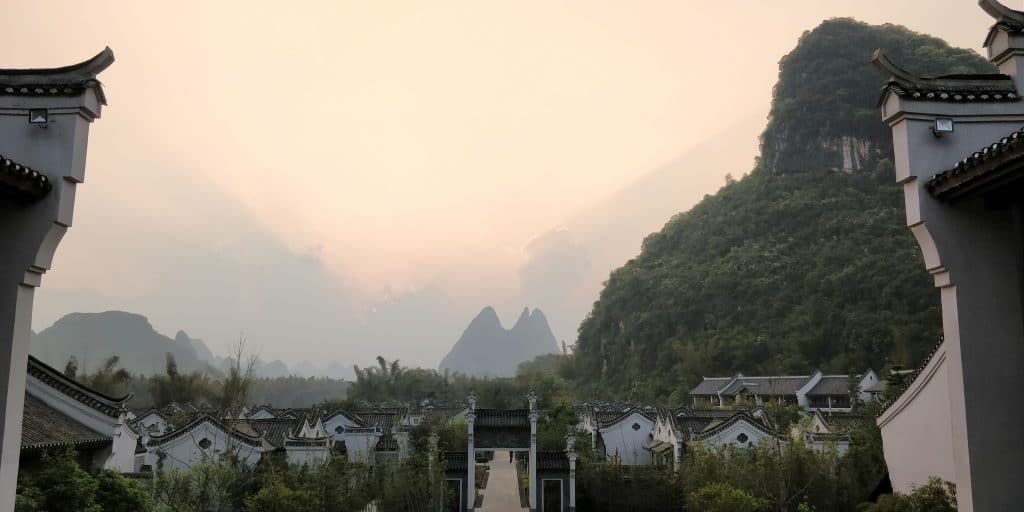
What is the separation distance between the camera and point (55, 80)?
517 centimetres

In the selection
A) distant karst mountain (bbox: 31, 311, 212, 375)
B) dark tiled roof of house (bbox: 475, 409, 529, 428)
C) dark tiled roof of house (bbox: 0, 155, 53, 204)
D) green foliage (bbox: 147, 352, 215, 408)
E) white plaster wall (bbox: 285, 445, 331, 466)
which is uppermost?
distant karst mountain (bbox: 31, 311, 212, 375)

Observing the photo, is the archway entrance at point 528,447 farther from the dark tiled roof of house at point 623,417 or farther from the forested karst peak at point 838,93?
the forested karst peak at point 838,93

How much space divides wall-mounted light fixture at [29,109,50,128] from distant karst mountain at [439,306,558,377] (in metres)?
126

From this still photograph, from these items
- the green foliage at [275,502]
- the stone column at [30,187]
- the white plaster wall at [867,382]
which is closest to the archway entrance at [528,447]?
the green foliage at [275,502]

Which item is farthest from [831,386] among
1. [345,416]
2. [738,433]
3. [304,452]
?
[304,452]

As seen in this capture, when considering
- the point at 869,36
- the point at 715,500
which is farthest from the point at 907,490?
the point at 869,36

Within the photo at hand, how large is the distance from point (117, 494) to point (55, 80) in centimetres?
549

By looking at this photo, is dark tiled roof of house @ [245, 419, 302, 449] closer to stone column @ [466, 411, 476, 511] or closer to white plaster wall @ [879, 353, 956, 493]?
stone column @ [466, 411, 476, 511]

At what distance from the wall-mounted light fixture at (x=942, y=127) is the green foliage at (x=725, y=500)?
7084 mm

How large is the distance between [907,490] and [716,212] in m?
48.5

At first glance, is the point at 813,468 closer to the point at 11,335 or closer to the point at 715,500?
the point at 715,500

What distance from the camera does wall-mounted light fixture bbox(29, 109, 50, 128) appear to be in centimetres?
509

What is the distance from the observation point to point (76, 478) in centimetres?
755

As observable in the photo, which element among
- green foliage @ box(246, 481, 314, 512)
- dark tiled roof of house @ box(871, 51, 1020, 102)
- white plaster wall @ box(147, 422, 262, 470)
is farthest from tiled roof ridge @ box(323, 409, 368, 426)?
dark tiled roof of house @ box(871, 51, 1020, 102)
